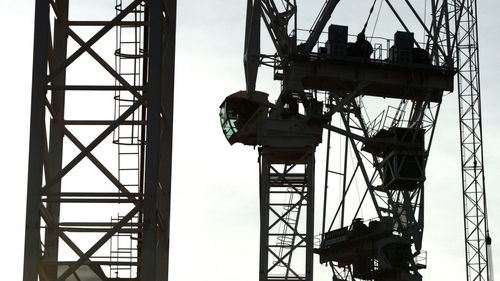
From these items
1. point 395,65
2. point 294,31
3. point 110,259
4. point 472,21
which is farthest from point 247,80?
point 110,259

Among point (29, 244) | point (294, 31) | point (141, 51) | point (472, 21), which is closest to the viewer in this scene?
point (29, 244)

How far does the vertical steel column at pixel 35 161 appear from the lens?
2116 cm

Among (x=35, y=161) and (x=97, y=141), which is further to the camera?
(x=97, y=141)

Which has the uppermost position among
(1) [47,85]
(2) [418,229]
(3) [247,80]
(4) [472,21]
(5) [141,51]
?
(4) [472,21]

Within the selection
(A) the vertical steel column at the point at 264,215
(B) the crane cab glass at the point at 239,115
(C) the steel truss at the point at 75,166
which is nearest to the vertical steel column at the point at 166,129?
(C) the steel truss at the point at 75,166

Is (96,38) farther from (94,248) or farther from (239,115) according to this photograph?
(239,115)

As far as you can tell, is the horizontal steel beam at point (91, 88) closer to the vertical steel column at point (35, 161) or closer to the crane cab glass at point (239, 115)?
the vertical steel column at point (35, 161)

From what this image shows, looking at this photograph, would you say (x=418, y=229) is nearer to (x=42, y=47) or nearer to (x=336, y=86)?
(x=336, y=86)

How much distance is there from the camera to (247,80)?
241 feet

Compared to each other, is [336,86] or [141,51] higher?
[336,86]

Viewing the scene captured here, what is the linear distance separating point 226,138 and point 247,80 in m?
5.09

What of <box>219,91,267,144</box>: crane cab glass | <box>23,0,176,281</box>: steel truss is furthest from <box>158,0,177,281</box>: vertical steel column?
<box>219,91,267,144</box>: crane cab glass

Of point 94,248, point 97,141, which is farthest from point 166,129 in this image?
point 94,248

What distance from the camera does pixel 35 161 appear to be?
21312mm
